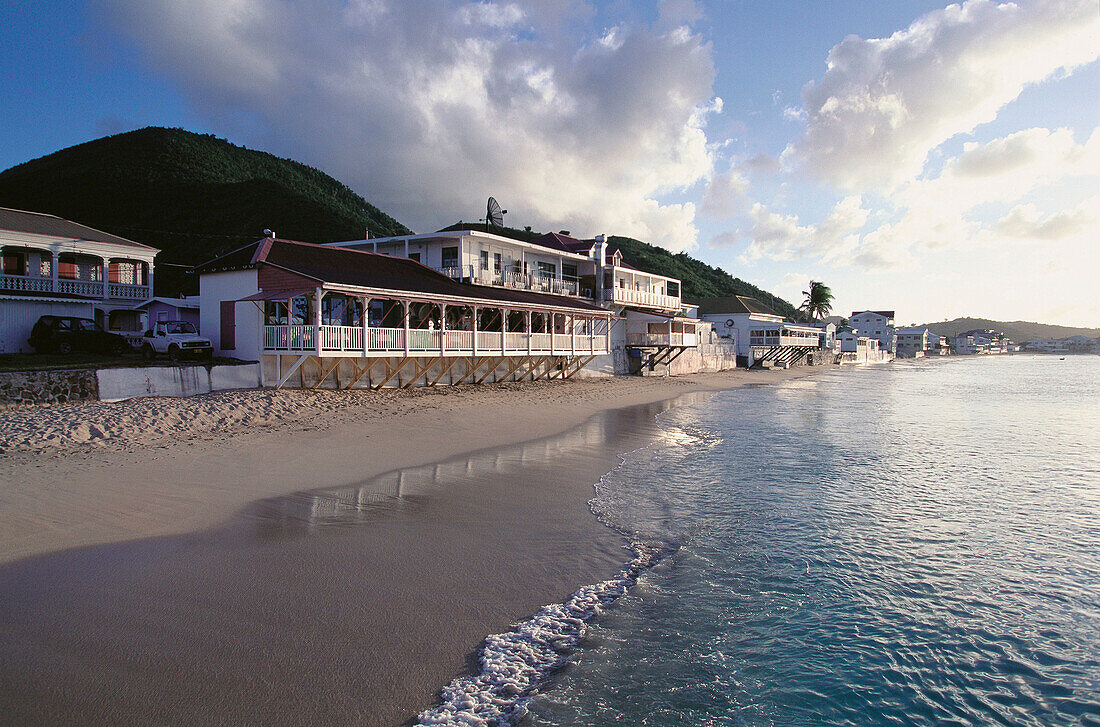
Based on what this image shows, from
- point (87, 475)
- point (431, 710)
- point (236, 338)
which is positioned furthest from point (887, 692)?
point (236, 338)

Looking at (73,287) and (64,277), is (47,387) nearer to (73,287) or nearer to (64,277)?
(73,287)

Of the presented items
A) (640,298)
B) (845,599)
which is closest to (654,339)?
(640,298)

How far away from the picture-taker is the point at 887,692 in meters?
5.46

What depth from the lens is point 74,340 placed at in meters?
22.1

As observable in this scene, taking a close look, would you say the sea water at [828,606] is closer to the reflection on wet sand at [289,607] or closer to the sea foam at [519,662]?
the sea foam at [519,662]

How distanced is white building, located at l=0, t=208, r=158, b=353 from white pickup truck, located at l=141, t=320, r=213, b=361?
112 inches

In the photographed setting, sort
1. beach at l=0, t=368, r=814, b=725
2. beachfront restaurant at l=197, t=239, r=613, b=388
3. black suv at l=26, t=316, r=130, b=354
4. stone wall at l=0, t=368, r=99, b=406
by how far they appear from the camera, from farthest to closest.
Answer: black suv at l=26, t=316, r=130, b=354, beachfront restaurant at l=197, t=239, r=613, b=388, stone wall at l=0, t=368, r=99, b=406, beach at l=0, t=368, r=814, b=725

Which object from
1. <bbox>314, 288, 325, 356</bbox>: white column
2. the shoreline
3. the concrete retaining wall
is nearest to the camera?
the shoreline

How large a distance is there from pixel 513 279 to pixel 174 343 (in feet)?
66.0

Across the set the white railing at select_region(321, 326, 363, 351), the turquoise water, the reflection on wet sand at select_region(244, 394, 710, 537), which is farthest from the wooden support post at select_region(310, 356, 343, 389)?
the turquoise water

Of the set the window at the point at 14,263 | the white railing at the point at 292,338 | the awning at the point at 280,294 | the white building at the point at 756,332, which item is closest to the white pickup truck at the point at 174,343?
the awning at the point at 280,294

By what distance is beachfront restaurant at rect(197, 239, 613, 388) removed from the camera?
19.7 metres

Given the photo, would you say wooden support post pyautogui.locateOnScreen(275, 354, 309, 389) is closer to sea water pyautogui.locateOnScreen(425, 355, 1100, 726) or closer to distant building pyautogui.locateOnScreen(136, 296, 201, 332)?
distant building pyautogui.locateOnScreen(136, 296, 201, 332)

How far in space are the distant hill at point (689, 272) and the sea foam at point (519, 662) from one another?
92.9 m
